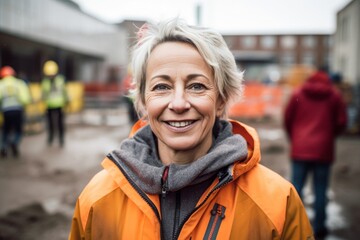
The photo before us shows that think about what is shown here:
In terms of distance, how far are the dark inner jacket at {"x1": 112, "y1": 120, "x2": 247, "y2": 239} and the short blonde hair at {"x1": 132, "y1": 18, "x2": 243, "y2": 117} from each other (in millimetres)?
300

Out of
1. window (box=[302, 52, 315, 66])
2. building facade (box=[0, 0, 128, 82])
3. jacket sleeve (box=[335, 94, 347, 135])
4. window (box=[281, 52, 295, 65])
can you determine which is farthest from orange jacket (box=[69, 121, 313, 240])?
window (box=[302, 52, 315, 66])

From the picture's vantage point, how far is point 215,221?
5.29 feet

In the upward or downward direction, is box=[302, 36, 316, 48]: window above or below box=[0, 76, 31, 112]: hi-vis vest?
above

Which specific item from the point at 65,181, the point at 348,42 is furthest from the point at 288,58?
the point at 65,181

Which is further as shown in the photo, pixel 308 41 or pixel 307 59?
pixel 308 41

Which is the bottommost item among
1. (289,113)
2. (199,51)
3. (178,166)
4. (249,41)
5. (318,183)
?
(318,183)

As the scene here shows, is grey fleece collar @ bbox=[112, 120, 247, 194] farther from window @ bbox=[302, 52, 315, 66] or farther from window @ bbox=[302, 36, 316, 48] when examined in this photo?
window @ bbox=[302, 36, 316, 48]

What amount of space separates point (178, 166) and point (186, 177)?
0.10m

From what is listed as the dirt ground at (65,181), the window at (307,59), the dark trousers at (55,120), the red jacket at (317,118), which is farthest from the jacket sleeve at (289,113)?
the window at (307,59)

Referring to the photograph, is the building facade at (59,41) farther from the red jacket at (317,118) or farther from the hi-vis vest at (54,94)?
the red jacket at (317,118)

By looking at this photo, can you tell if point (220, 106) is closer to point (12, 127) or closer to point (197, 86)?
point (197, 86)

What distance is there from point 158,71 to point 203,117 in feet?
1.01

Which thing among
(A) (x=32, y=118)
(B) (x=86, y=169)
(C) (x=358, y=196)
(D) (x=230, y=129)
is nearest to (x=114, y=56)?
(A) (x=32, y=118)

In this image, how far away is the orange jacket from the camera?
1601 mm
